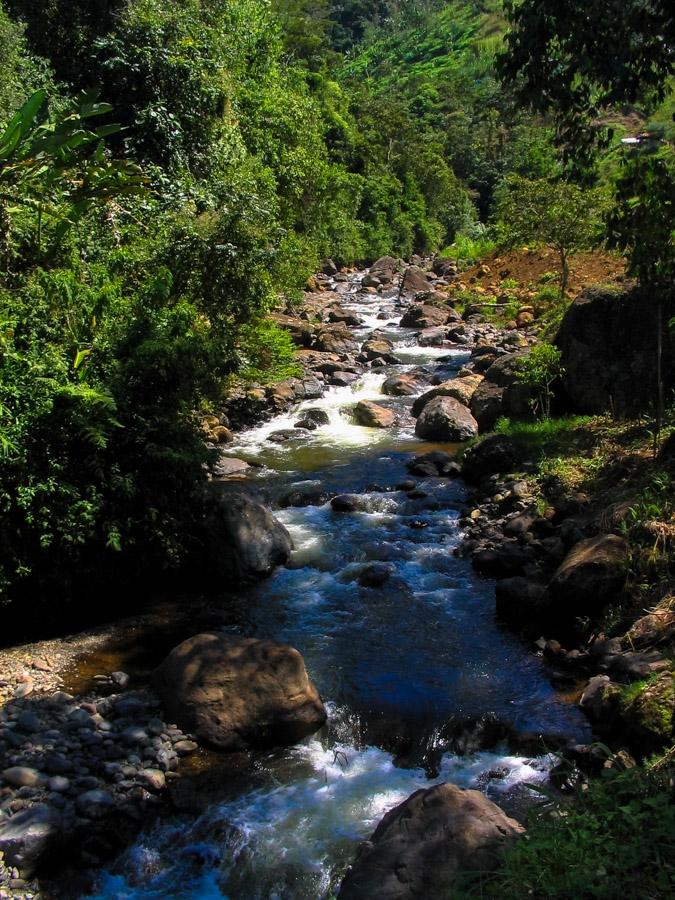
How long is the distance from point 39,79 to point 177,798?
1916cm

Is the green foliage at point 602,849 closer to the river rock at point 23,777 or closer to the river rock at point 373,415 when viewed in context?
the river rock at point 23,777

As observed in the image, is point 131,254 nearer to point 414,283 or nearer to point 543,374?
point 543,374

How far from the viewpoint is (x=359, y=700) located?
24.2 feet

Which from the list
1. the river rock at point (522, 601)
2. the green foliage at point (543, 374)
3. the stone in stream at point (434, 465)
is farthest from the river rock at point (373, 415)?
the river rock at point (522, 601)

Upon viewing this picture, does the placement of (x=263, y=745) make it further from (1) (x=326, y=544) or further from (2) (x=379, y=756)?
(1) (x=326, y=544)

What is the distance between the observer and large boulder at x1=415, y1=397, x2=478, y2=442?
627 inches

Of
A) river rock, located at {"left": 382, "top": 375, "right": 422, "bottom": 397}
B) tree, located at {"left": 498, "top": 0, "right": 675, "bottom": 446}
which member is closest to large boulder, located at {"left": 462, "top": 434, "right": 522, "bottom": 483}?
tree, located at {"left": 498, "top": 0, "right": 675, "bottom": 446}

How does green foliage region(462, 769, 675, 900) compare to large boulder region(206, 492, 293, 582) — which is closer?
green foliage region(462, 769, 675, 900)

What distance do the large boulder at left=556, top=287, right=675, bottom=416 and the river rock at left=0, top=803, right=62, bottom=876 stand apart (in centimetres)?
1028

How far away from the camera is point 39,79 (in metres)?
19.5

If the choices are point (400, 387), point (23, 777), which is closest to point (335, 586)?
point (23, 777)

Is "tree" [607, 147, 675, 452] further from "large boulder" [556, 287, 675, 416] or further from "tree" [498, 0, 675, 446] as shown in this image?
"large boulder" [556, 287, 675, 416]

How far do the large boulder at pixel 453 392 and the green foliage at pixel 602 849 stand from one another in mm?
12956

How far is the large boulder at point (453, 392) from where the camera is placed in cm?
1725
